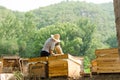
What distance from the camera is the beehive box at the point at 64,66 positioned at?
968cm

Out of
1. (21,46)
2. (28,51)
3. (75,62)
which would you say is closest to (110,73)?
(75,62)

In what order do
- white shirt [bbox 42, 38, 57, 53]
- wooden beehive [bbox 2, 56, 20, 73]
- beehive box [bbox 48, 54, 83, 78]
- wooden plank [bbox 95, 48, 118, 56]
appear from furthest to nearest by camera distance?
wooden beehive [bbox 2, 56, 20, 73]
white shirt [bbox 42, 38, 57, 53]
beehive box [bbox 48, 54, 83, 78]
wooden plank [bbox 95, 48, 118, 56]

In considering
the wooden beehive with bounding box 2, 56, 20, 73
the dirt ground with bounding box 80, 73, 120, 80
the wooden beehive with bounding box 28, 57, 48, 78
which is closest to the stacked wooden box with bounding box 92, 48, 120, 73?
the dirt ground with bounding box 80, 73, 120, 80

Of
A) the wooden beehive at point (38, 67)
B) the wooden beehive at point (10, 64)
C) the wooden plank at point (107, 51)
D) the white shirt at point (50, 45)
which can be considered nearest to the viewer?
the wooden plank at point (107, 51)

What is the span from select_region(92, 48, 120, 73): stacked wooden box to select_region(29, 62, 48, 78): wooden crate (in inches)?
74.7

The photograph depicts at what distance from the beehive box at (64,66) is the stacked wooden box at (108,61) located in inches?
35.8

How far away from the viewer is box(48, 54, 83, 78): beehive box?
9.68 meters

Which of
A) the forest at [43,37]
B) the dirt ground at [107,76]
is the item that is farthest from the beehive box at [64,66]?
the forest at [43,37]

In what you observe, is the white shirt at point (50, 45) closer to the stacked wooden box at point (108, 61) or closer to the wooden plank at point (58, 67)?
the wooden plank at point (58, 67)

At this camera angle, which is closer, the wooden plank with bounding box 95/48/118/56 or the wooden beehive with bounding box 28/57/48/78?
the wooden plank with bounding box 95/48/118/56

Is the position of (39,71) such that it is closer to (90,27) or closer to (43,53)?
(43,53)

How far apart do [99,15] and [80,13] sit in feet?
25.7

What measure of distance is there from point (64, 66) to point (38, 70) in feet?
4.04

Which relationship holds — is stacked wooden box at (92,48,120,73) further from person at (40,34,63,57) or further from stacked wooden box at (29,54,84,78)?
person at (40,34,63,57)
